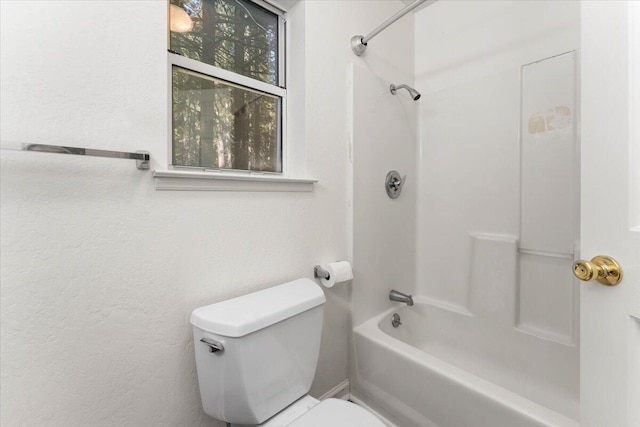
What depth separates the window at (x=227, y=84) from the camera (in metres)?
1.07

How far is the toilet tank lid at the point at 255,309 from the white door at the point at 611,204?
2.54 ft

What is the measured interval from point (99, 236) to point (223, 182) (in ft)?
1.30

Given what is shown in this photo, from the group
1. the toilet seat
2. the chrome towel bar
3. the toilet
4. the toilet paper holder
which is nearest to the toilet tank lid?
the toilet

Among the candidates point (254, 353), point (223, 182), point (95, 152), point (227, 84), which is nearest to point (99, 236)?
point (95, 152)

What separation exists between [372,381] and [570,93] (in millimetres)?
1668

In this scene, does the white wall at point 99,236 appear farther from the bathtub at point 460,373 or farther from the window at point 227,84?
the bathtub at point 460,373

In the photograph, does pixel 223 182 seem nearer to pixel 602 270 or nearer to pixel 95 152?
pixel 95 152

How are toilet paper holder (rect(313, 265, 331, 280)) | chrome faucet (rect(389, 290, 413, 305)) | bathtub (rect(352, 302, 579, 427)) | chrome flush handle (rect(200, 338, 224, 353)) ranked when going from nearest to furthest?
1. chrome flush handle (rect(200, 338, 224, 353))
2. bathtub (rect(352, 302, 579, 427))
3. toilet paper holder (rect(313, 265, 331, 280))
4. chrome faucet (rect(389, 290, 413, 305))

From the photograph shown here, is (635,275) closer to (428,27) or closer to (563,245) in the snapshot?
(563,245)

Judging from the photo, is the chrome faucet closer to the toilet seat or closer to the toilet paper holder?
the toilet paper holder

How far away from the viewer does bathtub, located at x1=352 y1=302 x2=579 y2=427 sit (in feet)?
3.40

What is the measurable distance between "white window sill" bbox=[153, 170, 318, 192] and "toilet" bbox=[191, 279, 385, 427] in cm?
40

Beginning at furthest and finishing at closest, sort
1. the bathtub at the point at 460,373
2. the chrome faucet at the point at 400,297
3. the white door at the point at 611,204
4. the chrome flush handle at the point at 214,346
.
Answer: the chrome faucet at the point at 400,297
the bathtub at the point at 460,373
the chrome flush handle at the point at 214,346
the white door at the point at 611,204

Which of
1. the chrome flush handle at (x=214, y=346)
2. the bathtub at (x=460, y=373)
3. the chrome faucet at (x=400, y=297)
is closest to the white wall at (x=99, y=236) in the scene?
the chrome flush handle at (x=214, y=346)
